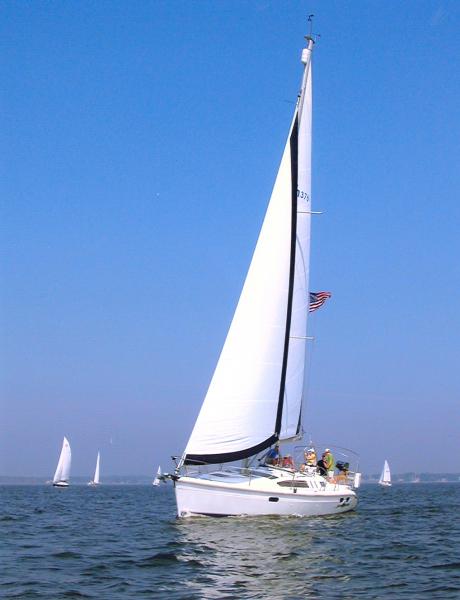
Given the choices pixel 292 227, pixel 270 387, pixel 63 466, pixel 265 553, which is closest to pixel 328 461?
pixel 270 387

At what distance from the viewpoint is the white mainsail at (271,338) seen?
25438 millimetres

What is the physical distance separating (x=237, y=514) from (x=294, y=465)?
A: 4309 millimetres

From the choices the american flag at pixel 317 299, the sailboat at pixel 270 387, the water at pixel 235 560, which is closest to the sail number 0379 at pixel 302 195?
the sailboat at pixel 270 387

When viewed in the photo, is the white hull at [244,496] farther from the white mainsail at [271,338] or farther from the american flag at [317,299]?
the american flag at [317,299]

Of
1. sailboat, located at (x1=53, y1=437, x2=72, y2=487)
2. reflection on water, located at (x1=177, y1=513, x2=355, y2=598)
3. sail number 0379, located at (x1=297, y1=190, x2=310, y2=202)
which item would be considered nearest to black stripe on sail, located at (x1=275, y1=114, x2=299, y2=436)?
sail number 0379, located at (x1=297, y1=190, x2=310, y2=202)

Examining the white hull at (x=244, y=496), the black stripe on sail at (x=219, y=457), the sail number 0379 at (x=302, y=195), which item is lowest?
the white hull at (x=244, y=496)

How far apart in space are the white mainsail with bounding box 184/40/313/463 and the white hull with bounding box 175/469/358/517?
3.83ft

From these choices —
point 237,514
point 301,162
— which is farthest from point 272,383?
point 301,162

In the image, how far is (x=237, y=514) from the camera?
23.8 m

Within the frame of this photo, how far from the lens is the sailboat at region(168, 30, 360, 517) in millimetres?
24062

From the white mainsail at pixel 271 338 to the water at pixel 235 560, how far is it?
2.91 meters

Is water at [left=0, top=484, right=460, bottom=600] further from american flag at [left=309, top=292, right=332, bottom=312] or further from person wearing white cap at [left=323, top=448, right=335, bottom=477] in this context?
american flag at [left=309, top=292, right=332, bottom=312]

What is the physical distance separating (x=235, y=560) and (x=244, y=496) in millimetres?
6748

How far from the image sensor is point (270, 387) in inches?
1057
